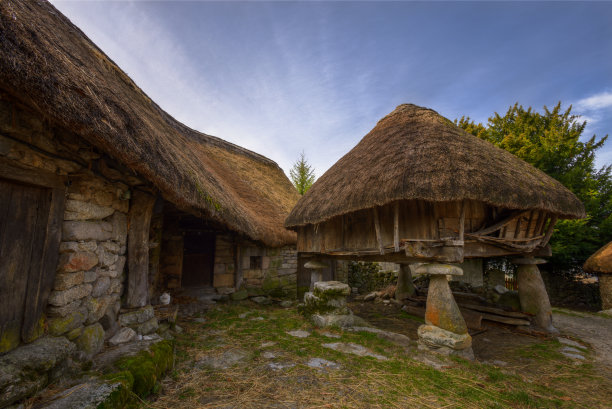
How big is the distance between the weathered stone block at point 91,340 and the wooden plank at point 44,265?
35 cm

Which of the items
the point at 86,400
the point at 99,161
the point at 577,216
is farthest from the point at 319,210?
the point at 577,216

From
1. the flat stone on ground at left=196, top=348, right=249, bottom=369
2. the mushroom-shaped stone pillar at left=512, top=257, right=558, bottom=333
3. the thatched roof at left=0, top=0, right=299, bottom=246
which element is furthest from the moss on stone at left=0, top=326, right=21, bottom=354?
the mushroom-shaped stone pillar at left=512, top=257, right=558, bottom=333

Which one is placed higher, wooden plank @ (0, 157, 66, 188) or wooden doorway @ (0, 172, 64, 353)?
wooden plank @ (0, 157, 66, 188)

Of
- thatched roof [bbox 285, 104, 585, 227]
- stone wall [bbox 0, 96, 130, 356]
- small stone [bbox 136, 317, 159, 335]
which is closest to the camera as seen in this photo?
stone wall [bbox 0, 96, 130, 356]

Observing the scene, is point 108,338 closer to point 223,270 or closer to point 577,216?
point 223,270

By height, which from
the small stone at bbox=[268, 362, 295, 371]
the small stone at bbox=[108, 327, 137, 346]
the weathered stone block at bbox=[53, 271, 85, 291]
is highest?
the weathered stone block at bbox=[53, 271, 85, 291]

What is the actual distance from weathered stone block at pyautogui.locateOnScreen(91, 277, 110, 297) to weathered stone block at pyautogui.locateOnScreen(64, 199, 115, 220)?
0.63 metres

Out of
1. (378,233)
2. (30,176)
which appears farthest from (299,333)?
(30,176)

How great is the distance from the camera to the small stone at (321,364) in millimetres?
3107

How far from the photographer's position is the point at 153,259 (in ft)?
17.2

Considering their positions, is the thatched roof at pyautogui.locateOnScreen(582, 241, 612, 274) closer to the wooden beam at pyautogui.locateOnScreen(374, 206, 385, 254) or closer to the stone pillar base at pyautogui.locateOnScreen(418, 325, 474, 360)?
the stone pillar base at pyautogui.locateOnScreen(418, 325, 474, 360)

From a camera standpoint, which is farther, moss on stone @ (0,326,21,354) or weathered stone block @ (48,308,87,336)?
weathered stone block @ (48,308,87,336)

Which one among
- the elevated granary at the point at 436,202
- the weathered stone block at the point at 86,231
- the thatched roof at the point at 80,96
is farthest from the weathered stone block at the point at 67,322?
the elevated granary at the point at 436,202

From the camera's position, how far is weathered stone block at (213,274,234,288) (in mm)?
6492
